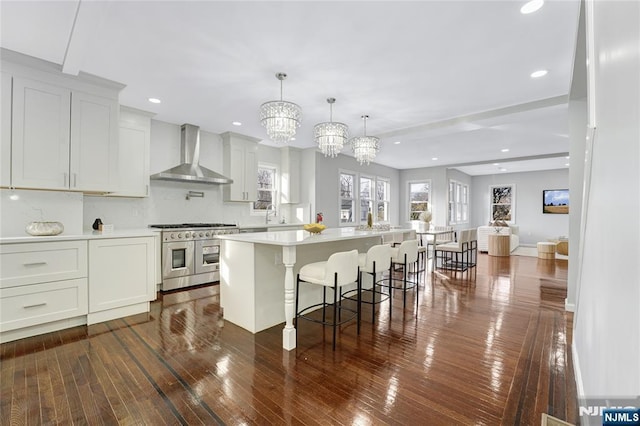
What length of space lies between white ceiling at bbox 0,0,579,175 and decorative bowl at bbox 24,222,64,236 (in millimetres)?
1653

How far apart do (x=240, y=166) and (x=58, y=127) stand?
112 inches

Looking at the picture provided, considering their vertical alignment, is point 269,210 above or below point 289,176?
below

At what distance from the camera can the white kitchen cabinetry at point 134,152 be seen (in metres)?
4.22

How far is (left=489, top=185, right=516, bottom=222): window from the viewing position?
35.4ft

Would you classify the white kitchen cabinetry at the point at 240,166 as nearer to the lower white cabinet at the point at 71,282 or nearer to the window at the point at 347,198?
the lower white cabinet at the point at 71,282

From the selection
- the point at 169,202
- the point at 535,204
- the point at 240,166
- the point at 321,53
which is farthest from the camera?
the point at 535,204

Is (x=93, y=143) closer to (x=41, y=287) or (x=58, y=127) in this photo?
(x=58, y=127)

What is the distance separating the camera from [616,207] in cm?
107

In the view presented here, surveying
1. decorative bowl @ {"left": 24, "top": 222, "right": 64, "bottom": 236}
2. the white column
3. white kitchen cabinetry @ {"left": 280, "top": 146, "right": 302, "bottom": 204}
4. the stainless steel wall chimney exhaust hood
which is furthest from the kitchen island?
white kitchen cabinetry @ {"left": 280, "top": 146, "right": 302, "bottom": 204}

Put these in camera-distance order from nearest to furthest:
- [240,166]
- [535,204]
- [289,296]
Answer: [289,296] < [240,166] < [535,204]

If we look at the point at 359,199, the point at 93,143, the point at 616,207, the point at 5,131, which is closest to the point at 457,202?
the point at 359,199

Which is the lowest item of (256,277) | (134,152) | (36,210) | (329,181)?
(256,277)

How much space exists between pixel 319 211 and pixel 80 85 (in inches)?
184

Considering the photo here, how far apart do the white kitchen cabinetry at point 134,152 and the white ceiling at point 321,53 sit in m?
0.24
